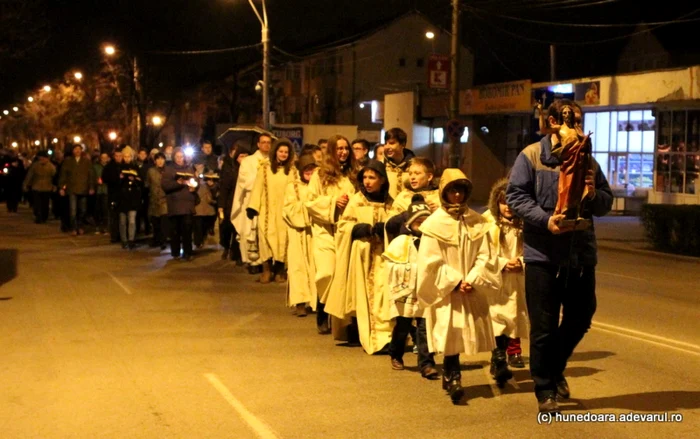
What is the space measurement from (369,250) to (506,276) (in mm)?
1546

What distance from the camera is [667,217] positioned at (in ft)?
65.0

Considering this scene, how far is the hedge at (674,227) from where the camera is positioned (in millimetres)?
19094

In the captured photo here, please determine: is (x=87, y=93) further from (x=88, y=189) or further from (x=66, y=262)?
(x=66, y=262)

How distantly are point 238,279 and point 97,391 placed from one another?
6.97 metres

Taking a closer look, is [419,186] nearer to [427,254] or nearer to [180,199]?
[427,254]

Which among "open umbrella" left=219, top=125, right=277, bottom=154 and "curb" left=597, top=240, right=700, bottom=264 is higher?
"open umbrella" left=219, top=125, right=277, bottom=154

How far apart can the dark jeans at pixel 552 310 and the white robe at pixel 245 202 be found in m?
7.84

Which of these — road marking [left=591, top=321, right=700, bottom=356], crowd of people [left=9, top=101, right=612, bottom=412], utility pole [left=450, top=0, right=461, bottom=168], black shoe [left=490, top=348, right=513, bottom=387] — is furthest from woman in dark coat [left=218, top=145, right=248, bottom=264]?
utility pole [left=450, top=0, right=461, bottom=168]

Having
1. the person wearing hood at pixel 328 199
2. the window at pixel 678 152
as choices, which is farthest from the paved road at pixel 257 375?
the window at pixel 678 152

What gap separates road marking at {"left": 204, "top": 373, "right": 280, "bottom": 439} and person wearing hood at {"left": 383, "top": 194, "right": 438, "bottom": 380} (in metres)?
1.50

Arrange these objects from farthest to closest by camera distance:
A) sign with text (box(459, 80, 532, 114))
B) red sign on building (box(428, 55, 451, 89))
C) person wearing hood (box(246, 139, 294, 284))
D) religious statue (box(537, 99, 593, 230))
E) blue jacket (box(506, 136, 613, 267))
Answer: sign with text (box(459, 80, 532, 114)), red sign on building (box(428, 55, 451, 89)), person wearing hood (box(246, 139, 294, 284)), blue jacket (box(506, 136, 613, 267)), religious statue (box(537, 99, 593, 230))

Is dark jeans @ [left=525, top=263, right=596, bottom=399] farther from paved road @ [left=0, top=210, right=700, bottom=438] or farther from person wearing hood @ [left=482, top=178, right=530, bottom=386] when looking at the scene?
person wearing hood @ [left=482, top=178, right=530, bottom=386]

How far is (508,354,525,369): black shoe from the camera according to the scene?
8.22 m

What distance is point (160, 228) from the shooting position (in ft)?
63.8
